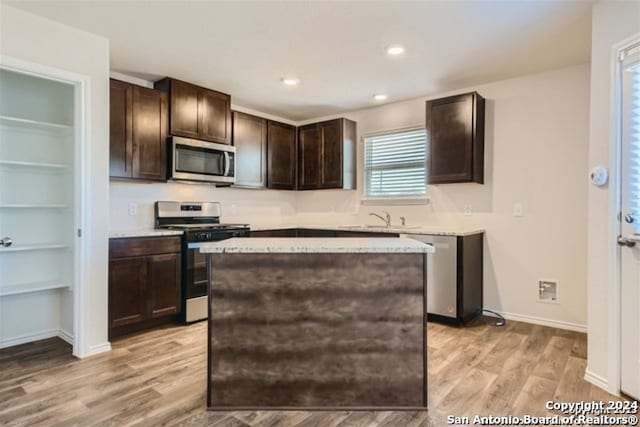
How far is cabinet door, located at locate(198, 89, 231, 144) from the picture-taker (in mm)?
3879

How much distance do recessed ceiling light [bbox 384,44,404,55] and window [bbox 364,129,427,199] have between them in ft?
4.62

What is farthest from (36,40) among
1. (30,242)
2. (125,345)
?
(125,345)

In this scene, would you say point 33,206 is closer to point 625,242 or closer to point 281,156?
point 281,156

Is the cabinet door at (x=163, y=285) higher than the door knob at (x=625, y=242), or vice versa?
the door knob at (x=625, y=242)

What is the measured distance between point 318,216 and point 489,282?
2351 mm

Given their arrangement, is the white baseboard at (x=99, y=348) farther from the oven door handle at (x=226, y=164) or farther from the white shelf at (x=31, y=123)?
the oven door handle at (x=226, y=164)

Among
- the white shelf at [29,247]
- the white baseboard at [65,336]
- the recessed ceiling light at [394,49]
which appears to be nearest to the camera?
the white shelf at [29,247]

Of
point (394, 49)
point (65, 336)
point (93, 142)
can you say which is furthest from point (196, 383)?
point (394, 49)

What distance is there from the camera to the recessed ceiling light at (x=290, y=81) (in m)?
3.70

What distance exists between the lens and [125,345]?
300cm

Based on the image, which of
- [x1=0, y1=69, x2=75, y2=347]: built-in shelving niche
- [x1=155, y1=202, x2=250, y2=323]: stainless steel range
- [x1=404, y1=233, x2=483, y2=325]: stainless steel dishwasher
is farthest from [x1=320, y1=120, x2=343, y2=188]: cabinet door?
[x1=0, y1=69, x2=75, y2=347]: built-in shelving niche

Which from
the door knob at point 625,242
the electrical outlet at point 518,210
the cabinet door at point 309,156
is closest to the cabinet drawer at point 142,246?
the cabinet door at point 309,156

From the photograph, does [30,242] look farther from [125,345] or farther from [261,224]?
[261,224]

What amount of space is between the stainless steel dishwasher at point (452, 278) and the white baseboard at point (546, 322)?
369 millimetres
